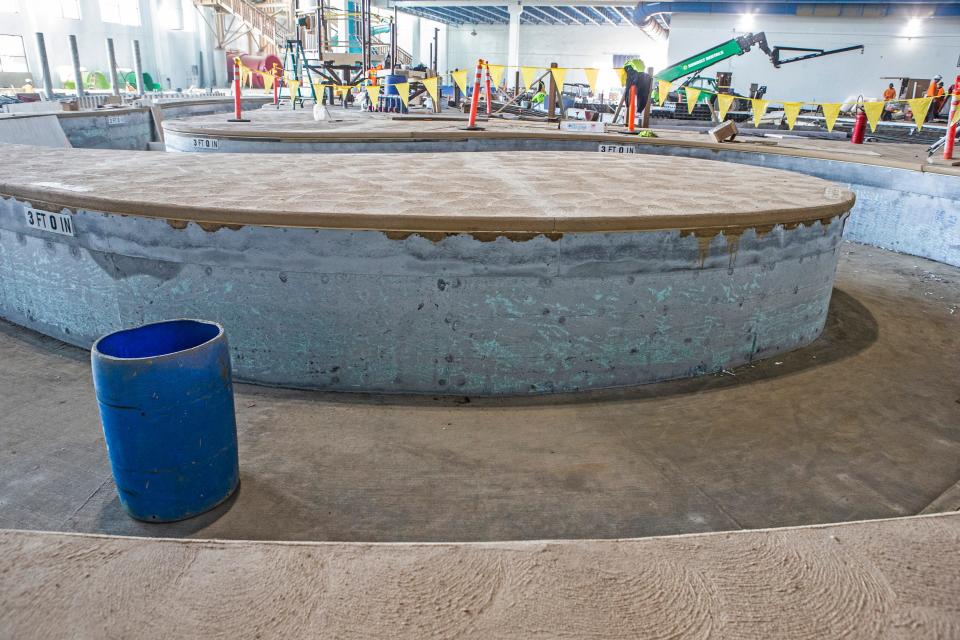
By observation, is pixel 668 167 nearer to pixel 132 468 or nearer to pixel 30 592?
pixel 132 468

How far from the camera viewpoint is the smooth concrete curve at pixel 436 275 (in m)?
3.32

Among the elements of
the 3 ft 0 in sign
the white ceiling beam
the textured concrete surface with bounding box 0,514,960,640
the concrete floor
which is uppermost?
the white ceiling beam

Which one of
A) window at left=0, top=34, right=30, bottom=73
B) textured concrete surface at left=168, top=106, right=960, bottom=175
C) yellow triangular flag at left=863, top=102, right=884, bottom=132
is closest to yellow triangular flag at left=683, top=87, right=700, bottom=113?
textured concrete surface at left=168, top=106, right=960, bottom=175

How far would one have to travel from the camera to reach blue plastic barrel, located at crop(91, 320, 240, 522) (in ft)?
7.27

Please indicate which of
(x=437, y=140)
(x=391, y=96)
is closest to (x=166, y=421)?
(x=437, y=140)

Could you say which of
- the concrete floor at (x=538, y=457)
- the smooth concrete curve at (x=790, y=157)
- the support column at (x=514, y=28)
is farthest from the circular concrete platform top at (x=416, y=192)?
the support column at (x=514, y=28)

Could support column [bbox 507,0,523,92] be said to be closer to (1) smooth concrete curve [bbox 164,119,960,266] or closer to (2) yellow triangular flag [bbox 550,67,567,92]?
(2) yellow triangular flag [bbox 550,67,567,92]

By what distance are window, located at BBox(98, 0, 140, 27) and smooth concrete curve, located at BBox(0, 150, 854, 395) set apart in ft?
104

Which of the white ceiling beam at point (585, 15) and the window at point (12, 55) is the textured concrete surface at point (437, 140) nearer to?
the window at point (12, 55)

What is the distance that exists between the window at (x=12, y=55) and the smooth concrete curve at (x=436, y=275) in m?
27.8

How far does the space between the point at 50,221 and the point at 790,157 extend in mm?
8244

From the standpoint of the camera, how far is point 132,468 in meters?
2.34

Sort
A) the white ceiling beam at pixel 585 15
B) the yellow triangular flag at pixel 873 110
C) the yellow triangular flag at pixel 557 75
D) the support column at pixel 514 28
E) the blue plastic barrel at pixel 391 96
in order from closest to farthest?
1. the yellow triangular flag at pixel 873 110
2. the yellow triangular flag at pixel 557 75
3. the blue plastic barrel at pixel 391 96
4. the support column at pixel 514 28
5. the white ceiling beam at pixel 585 15

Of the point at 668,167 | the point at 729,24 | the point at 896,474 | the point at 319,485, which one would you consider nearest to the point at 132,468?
the point at 319,485
